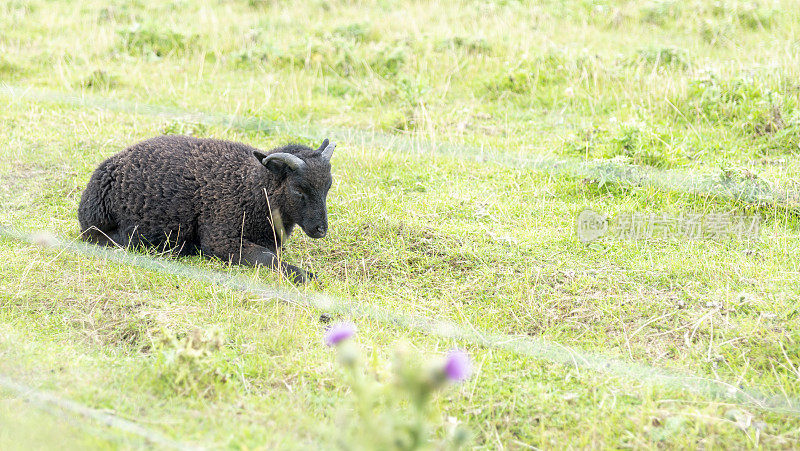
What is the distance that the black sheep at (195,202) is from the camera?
19.9ft

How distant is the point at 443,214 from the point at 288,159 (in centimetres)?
163

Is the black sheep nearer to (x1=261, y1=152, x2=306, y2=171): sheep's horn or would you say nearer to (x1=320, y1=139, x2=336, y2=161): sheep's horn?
(x1=320, y1=139, x2=336, y2=161): sheep's horn

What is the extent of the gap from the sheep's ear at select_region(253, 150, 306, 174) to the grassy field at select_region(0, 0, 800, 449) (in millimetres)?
764

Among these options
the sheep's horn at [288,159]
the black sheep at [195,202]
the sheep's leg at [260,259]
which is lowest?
the sheep's leg at [260,259]

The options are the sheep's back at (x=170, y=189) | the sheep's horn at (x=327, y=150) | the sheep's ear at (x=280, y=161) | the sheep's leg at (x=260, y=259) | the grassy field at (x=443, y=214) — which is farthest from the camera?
the sheep's back at (x=170, y=189)

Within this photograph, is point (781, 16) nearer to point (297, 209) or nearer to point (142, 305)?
point (297, 209)

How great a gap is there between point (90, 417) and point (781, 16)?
11.0 meters

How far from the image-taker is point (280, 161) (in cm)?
590

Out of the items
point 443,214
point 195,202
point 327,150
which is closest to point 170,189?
point 195,202

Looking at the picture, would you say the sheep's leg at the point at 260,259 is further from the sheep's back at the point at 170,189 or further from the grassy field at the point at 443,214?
the sheep's back at the point at 170,189

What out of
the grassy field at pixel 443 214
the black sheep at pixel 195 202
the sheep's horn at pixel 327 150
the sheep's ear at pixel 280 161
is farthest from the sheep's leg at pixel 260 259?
the sheep's horn at pixel 327 150

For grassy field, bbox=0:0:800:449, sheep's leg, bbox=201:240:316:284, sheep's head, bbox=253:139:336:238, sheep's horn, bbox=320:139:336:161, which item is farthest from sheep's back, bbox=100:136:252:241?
sheep's horn, bbox=320:139:336:161

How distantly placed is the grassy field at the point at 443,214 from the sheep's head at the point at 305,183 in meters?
A: 0.39

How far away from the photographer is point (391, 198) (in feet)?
22.9
